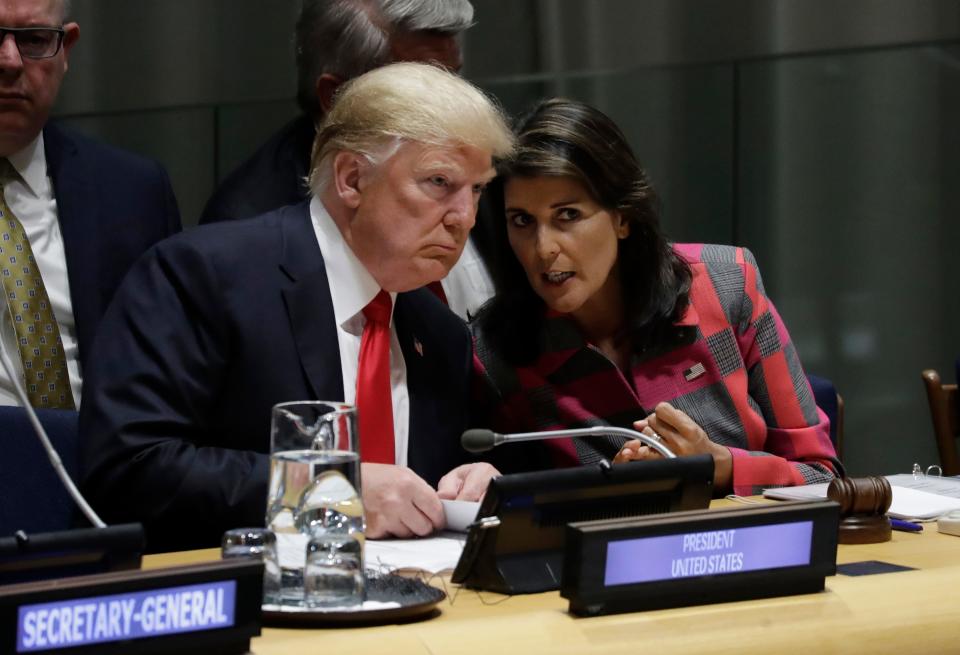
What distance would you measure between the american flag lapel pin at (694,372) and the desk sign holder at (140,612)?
4.90 feet

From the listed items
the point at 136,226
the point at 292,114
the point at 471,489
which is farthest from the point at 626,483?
the point at 292,114

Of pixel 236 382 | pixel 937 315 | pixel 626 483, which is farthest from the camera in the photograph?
pixel 937 315

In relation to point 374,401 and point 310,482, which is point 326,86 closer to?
point 374,401

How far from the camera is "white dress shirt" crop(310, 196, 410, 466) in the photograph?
2486 millimetres

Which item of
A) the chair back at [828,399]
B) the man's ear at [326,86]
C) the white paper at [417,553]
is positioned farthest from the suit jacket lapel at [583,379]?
the man's ear at [326,86]

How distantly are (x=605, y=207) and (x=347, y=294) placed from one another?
1.91 ft

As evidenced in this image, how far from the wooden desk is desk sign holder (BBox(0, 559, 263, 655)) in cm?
6

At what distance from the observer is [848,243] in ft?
16.4

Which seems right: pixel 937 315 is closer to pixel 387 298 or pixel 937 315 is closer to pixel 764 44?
pixel 764 44

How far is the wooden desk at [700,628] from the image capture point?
59.9 inches

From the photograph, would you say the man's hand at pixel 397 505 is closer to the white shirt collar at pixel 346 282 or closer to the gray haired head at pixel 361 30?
the white shirt collar at pixel 346 282

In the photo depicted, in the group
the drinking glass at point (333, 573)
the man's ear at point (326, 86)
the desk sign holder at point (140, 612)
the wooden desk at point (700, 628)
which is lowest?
the wooden desk at point (700, 628)

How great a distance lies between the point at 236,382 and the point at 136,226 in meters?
0.76

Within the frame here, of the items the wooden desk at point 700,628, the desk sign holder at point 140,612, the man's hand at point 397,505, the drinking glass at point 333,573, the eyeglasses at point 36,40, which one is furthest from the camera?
the eyeglasses at point 36,40
